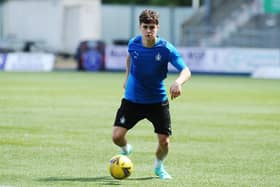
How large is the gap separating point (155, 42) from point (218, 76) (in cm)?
3078

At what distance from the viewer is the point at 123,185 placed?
1100 cm

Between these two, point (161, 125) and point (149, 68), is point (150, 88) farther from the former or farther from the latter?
point (161, 125)

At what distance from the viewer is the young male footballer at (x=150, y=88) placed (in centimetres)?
1157

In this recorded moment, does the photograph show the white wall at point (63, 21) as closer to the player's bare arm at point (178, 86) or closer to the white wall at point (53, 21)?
the white wall at point (53, 21)

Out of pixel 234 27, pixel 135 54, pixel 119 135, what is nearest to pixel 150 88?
pixel 135 54

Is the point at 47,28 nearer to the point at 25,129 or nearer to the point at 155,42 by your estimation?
the point at 25,129

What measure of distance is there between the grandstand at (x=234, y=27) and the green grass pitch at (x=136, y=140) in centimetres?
2247

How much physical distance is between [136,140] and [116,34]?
1994 inches

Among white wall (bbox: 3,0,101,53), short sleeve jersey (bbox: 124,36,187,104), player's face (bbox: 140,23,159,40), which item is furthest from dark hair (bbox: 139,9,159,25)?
white wall (bbox: 3,0,101,53)

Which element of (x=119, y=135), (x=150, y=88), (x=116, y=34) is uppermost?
(x=150, y=88)

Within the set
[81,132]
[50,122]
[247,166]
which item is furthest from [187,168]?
[50,122]

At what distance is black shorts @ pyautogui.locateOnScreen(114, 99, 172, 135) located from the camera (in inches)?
463

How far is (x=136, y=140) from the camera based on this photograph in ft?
52.5

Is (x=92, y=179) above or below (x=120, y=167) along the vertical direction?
below
